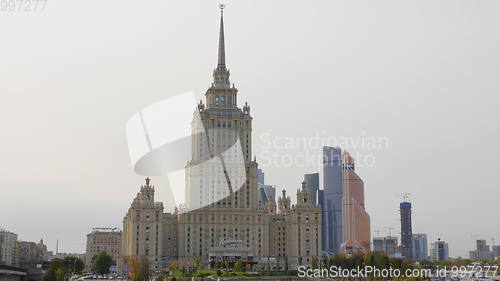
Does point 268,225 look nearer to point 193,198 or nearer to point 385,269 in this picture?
point 193,198

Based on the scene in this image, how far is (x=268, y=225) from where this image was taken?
18462cm

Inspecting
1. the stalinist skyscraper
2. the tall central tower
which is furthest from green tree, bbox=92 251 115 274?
the tall central tower

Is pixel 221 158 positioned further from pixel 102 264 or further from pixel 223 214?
pixel 102 264

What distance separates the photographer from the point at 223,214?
18038cm

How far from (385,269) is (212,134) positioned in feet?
219

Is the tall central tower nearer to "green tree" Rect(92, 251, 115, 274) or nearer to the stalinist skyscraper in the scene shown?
the stalinist skyscraper

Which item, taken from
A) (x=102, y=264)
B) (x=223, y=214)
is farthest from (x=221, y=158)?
(x=102, y=264)

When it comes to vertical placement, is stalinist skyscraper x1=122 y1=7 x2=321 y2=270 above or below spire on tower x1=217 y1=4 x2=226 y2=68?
below

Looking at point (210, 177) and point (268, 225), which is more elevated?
point (210, 177)

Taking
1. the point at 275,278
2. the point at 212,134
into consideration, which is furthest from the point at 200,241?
the point at 275,278

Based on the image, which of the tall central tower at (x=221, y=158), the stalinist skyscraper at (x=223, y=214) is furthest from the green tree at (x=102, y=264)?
the tall central tower at (x=221, y=158)

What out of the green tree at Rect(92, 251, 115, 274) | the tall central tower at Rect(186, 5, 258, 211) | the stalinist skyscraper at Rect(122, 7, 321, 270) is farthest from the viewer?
the green tree at Rect(92, 251, 115, 274)

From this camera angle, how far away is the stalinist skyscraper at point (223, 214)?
574ft

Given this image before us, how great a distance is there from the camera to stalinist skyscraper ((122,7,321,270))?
574ft
